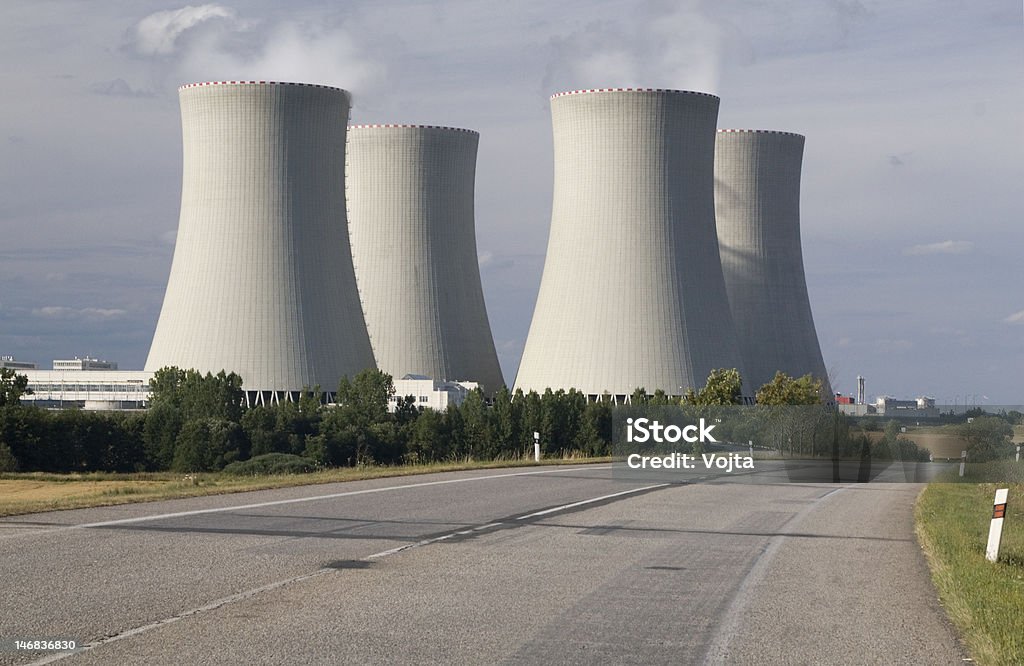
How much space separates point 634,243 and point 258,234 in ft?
31.2

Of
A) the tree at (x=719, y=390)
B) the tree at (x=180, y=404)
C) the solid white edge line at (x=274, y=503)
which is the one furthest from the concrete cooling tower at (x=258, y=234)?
the solid white edge line at (x=274, y=503)

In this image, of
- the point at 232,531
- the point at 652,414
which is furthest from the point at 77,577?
the point at 652,414

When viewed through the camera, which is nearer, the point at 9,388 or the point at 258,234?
the point at 9,388

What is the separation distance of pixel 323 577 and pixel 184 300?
2843 centimetres

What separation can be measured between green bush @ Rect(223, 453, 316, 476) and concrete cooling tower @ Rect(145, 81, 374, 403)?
765cm

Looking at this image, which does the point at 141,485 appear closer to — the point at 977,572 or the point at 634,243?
the point at 977,572

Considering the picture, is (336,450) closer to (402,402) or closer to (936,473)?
(402,402)

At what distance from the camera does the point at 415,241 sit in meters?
43.4

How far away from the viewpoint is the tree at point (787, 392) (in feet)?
140

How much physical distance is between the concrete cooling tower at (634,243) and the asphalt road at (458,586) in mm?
21873

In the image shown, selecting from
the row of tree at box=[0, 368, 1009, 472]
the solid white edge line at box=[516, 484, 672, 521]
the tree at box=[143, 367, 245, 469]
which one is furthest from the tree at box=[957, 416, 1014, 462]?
the tree at box=[143, 367, 245, 469]

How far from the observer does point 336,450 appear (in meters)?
34.8

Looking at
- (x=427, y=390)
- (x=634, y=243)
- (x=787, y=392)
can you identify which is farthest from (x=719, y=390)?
(x=427, y=390)

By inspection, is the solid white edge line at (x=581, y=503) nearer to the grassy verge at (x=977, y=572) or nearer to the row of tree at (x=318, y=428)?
the grassy verge at (x=977, y=572)
